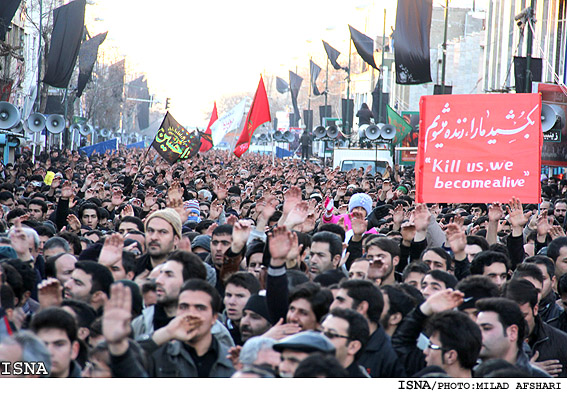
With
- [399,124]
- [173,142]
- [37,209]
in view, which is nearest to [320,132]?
[399,124]

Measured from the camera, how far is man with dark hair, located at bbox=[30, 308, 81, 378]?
445 centimetres

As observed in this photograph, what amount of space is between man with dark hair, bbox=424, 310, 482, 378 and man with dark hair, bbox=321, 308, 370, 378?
38cm

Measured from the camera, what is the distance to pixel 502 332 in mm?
5164

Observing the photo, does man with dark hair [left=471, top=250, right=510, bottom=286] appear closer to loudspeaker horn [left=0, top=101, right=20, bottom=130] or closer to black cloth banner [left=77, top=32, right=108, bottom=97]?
loudspeaker horn [left=0, top=101, right=20, bottom=130]

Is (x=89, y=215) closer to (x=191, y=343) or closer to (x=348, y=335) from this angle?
(x=191, y=343)

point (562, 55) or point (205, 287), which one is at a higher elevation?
point (562, 55)

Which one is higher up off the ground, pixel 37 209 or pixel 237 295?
pixel 237 295

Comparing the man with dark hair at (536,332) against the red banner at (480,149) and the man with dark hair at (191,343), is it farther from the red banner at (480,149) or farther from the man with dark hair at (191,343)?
the red banner at (480,149)

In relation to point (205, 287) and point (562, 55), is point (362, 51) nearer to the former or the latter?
point (562, 55)

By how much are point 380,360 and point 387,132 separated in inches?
873

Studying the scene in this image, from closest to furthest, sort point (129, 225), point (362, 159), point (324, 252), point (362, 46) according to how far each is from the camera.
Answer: point (324, 252) < point (129, 225) < point (362, 159) < point (362, 46)

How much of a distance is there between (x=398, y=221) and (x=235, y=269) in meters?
4.02

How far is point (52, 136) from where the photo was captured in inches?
2151

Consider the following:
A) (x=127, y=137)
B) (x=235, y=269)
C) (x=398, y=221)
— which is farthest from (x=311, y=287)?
(x=127, y=137)
